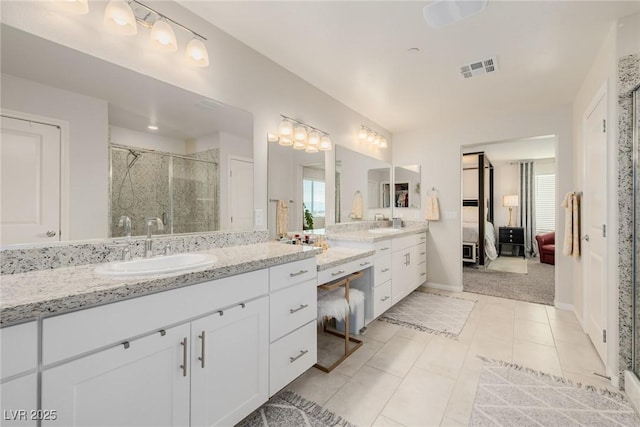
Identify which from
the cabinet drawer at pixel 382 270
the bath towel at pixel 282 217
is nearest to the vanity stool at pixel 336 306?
the cabinet drawer at pixel 382 270

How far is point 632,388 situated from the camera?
1663 millimetres

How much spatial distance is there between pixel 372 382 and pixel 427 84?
8.99 ft

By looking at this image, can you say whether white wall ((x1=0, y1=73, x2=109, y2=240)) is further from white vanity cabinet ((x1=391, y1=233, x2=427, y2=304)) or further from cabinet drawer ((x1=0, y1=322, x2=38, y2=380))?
white vanity cabinet ((x1=391, y1=233, x2=427, y2=304))

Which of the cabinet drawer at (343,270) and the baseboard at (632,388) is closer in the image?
the baseboard at (632,388)

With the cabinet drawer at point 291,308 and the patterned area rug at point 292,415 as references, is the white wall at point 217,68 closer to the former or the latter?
the cabinet drawer at point 291,308

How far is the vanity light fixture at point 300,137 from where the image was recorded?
7.82 ft

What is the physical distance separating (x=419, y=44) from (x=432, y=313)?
2.67 metres

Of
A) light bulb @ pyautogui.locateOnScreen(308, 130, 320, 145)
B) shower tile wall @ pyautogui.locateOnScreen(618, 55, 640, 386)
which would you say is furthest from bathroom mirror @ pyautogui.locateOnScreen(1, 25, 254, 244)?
shower tile wall @ pyautogui.locateOnScreen(618, 55, 640, 386)

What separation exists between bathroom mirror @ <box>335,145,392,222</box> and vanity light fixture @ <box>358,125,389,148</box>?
0.22m

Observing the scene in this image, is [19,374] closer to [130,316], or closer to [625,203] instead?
[130,316]

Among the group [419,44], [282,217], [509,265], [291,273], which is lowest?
[509,265]

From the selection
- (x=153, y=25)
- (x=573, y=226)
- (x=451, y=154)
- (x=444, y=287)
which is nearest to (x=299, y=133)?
(x=153, y=25)

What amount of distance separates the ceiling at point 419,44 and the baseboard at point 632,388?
229 centimetres

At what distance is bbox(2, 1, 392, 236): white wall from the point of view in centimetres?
127
